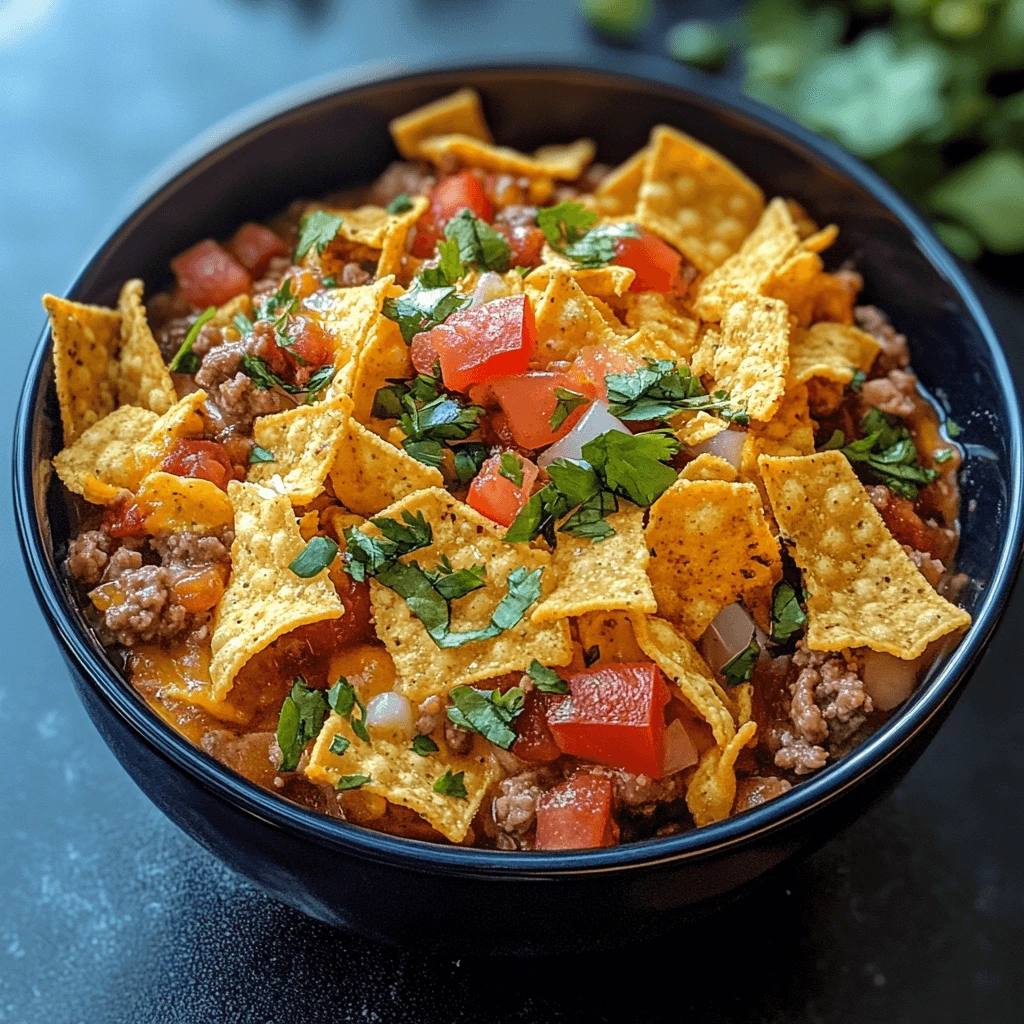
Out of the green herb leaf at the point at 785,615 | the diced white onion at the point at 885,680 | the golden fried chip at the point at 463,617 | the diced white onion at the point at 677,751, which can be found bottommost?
the diced white onion at the point at 677,751

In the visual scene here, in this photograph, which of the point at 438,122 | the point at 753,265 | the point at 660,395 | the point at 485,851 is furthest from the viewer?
the point at 438,122

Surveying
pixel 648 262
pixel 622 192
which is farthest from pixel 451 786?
pixel 622 192

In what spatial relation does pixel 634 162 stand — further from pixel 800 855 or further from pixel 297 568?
pixel 800 855

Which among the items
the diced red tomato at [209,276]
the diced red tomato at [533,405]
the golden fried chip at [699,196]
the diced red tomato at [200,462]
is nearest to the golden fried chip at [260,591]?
the diced red tomato at [200,462]

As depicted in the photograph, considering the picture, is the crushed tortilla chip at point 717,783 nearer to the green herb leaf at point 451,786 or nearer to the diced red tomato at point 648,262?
the green herb leaf at point 451,786

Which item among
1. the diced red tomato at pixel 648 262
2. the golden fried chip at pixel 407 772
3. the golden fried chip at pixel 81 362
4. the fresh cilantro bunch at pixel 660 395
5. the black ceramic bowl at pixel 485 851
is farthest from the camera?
the diced red tomato at pixel 648 262

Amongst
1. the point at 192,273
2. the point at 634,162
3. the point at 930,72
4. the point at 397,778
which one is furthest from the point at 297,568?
the point at 930,72

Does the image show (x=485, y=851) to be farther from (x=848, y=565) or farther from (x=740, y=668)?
(x=848, y=565)

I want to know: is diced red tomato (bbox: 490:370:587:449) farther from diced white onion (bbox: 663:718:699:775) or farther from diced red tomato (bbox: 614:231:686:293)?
diced white onion (bbox: 663:718:699:775)

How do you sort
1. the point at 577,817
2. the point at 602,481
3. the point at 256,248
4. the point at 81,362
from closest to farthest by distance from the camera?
the point at 577,817 → the point at 602,481 → the point at 81,362 → the point at 256,248
